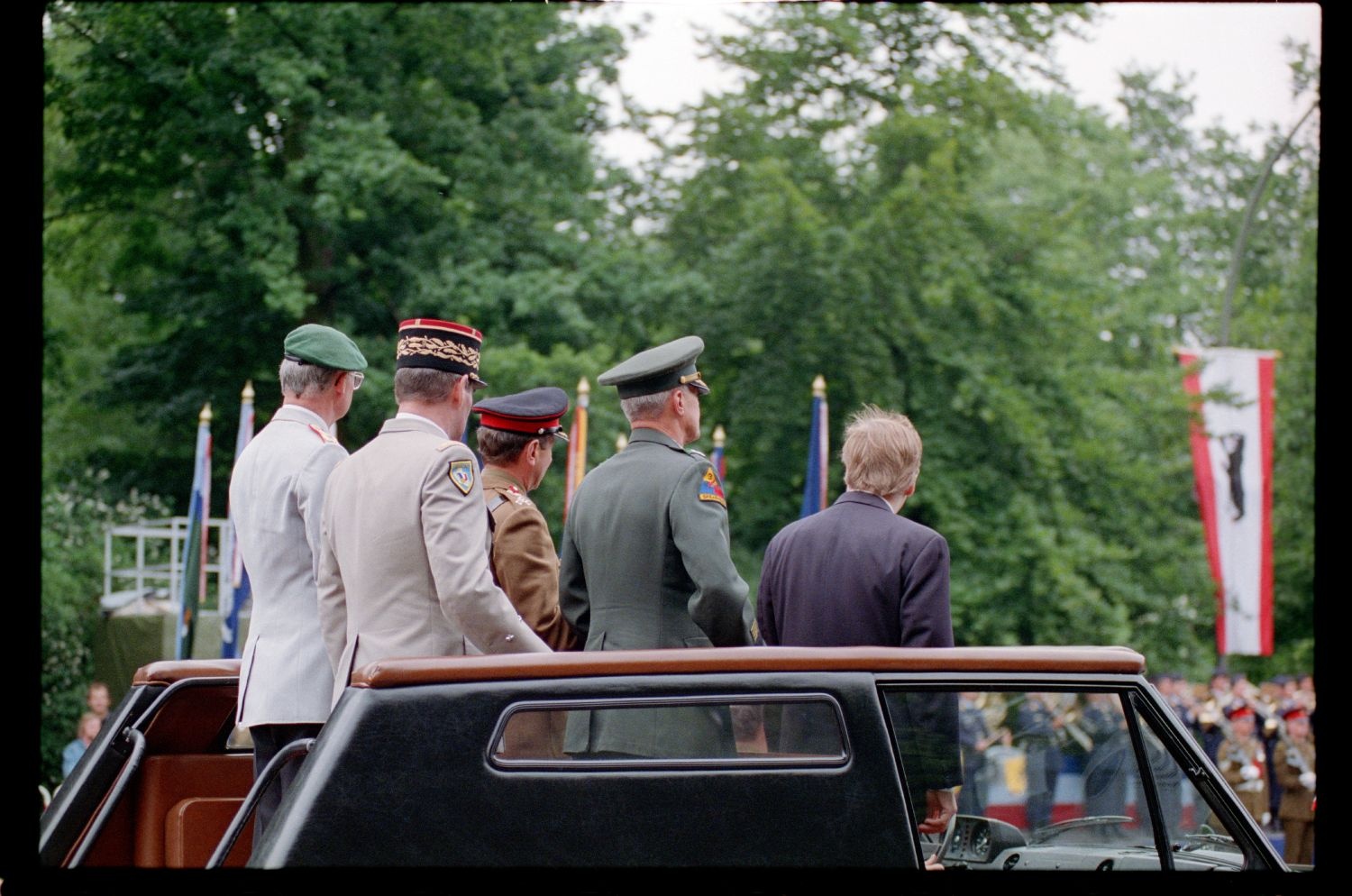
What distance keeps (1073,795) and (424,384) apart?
1.90 metres

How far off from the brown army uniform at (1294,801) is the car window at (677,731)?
600 inches

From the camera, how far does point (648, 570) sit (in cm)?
386

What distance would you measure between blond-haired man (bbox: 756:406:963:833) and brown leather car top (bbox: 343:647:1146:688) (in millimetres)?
988

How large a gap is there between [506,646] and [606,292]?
63.0 feet

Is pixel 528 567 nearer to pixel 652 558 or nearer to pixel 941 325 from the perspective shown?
pixel 652 558

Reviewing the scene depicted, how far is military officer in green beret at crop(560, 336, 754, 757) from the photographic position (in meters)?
3.71

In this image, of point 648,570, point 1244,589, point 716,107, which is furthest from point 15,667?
point 716,107

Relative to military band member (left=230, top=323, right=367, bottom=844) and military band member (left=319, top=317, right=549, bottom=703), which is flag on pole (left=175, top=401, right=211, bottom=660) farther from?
military band member (left=319, top=317, right=549, bottom=703)

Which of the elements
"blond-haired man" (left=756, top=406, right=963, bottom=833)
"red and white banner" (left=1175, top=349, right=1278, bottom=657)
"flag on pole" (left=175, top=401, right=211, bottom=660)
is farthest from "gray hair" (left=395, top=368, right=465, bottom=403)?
"red and white banner" (left=1175, top=349, right=1278, bottom=657)

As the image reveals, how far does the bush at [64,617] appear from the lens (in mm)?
20453

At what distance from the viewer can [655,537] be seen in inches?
153

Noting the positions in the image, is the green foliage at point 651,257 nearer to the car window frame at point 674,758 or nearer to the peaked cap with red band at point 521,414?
the peaked cap with red band at point 521,414

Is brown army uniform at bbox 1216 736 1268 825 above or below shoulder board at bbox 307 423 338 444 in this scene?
below

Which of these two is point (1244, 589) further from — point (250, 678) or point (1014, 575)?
point (250, 678)
